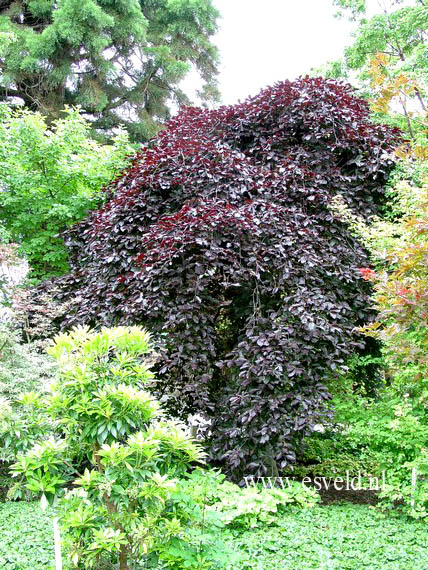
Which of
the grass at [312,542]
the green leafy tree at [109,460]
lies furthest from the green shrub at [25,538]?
the green leafy tree at [109,460]

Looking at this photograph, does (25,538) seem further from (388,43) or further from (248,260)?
(388,43)

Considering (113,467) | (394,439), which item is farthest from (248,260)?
(113,467)

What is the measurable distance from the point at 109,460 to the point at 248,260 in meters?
2.25

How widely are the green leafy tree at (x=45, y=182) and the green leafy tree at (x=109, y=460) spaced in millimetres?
3728

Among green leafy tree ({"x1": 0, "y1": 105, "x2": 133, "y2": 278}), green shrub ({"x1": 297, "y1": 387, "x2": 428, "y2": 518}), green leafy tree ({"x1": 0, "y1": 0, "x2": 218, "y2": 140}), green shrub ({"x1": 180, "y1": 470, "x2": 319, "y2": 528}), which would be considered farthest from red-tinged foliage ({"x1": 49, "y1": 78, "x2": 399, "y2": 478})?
green leafy tree ({"x1": 0, "y1": 0, "x2": 218, "y2": 140})

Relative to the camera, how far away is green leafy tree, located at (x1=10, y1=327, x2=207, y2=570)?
6.68 feet

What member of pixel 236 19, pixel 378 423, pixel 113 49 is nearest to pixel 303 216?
pixel 378 423

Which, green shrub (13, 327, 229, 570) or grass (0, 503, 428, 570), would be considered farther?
grass (0, 503, 428, 570)

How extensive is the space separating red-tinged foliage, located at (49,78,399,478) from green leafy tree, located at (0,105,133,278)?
1.00 metres

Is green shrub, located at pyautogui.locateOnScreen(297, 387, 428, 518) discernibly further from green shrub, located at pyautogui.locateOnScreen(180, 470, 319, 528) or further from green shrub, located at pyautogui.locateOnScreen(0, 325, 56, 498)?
green shrub, located at pyautogui.locateOnScreen(0, 325, 56, 498)

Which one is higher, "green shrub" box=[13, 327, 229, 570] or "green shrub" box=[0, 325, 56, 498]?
"green shrub" box=[0, 325, 56, 498]

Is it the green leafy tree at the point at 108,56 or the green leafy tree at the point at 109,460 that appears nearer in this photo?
the green leafy tree at the point at 109,460

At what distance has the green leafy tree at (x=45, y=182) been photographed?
5805 millimetres

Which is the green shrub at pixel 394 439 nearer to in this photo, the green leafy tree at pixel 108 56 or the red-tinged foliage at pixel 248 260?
the red-tinged foliage at pixel 248 260
